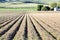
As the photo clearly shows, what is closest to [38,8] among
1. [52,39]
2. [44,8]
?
[44,8]

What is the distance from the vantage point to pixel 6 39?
12703 millimetres

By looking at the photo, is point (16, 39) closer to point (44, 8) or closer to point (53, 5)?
point (44, 8)

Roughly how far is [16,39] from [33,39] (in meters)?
1.06

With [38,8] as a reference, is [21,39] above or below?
above

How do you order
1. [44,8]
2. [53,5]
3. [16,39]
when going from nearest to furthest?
[16,39], [44,8], [53,5]

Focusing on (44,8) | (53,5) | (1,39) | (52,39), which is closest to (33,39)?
(52,39)

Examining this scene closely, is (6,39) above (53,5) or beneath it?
above

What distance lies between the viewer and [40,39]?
12734 millimetres

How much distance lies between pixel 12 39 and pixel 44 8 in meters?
63.5

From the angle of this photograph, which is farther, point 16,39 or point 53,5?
point 53,5

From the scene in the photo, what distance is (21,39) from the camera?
41.4 feet

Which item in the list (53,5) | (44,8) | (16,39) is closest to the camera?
(16,39)

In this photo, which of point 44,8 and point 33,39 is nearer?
point 33,39

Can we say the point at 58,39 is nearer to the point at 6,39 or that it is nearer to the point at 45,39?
the point at 45,39
